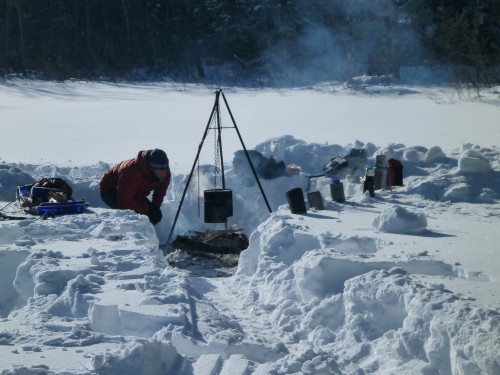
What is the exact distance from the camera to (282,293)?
523 cm

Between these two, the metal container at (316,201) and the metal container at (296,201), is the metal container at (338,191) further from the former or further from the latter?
the metal container at (296,201)

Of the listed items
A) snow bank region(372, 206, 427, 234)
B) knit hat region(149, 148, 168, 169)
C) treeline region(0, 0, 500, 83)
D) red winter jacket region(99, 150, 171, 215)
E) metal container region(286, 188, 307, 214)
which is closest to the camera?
snow bank region(372, 206, 427, 234)

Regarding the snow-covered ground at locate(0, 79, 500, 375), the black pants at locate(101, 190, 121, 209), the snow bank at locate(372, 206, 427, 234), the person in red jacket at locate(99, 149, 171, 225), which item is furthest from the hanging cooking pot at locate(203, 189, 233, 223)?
the snow bank at locate(372, 206, 427, 234)

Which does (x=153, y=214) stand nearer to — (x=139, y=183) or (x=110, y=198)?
(x=139, y=183)

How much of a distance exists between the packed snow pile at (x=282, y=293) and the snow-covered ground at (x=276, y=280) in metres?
0.01

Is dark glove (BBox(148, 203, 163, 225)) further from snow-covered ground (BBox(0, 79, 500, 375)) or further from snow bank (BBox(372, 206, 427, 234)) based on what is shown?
snow bank (BBox(372, 206, 427, 234))

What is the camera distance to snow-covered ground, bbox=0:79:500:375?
143 inches

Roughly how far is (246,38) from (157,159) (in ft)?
52.7

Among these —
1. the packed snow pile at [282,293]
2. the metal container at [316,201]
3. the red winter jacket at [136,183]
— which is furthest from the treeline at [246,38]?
the packed snow pile at [282,293]

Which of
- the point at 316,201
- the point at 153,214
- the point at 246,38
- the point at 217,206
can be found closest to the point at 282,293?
the point at 316,201

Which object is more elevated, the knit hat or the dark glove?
the knit hat

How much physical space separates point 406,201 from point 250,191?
268 cm

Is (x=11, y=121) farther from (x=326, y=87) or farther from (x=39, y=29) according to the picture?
(x=39, y=29)

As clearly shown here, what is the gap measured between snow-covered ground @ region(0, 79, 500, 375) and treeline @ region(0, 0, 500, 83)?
27.9 ft
